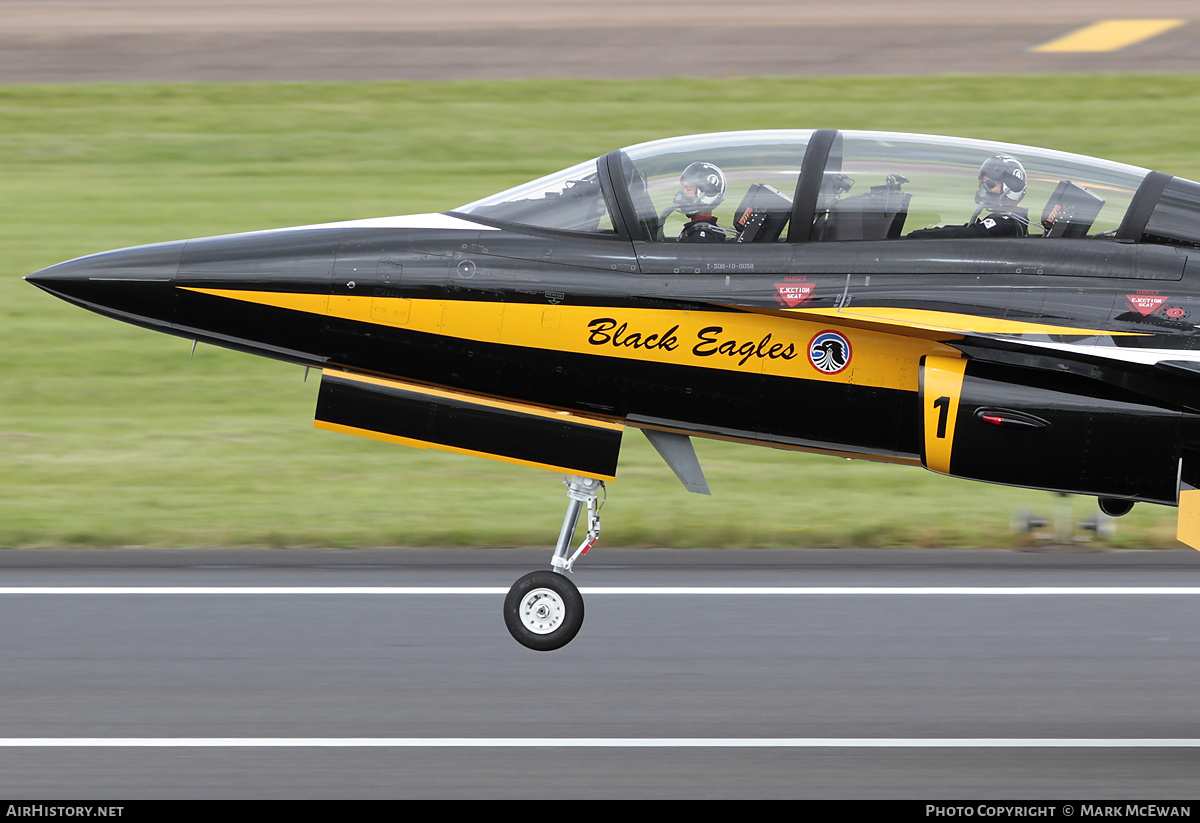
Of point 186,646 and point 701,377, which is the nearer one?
point 701,377

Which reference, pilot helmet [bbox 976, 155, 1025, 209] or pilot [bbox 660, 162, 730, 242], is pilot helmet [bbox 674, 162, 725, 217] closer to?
pilot [bbox 660, 162, 730, 242]

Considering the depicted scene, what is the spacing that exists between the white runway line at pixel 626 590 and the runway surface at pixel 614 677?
0.08 feet

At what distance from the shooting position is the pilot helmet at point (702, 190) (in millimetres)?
8016

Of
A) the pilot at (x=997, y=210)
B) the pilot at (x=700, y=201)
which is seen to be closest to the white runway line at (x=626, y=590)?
the pilot at (x=700, y=201)

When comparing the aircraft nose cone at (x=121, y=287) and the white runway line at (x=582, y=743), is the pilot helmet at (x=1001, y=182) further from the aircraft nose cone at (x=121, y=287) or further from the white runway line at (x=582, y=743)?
the aircraft nose cone at (x=121, y=287)

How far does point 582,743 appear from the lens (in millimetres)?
7496

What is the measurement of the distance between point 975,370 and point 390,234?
2882 millimetres

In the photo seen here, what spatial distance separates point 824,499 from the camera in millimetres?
12047

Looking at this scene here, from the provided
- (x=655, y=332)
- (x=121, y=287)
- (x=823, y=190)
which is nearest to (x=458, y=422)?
(x=655, y=332)

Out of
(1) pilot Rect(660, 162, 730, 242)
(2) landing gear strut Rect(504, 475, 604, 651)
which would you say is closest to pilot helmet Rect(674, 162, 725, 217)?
(1) pilot Rect(660, 162, 730, 242)

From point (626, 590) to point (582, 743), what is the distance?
2.42 meters

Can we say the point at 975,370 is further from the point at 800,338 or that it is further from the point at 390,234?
the point at 390,234

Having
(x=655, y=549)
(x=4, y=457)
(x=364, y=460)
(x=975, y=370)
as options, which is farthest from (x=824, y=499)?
(x=4, y=457)

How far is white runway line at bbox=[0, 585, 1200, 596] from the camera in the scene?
980cm
